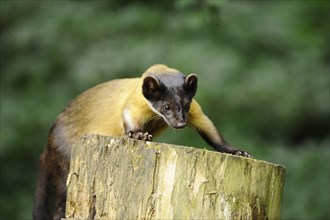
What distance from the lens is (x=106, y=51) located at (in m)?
13.4

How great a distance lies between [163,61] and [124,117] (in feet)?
17.6

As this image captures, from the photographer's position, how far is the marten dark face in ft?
23.0

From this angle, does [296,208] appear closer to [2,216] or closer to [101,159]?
[2,216]

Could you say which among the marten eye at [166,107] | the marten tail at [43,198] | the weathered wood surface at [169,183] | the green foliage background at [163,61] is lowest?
the weathered wood surface at [169,183]

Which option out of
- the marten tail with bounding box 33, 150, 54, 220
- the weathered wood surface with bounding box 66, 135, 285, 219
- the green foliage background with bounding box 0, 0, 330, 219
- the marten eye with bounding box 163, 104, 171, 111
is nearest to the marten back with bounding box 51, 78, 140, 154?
the marten tail with bounding box 33, 150, 54, 220

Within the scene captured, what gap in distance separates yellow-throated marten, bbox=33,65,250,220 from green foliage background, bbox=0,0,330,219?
12.5 ft

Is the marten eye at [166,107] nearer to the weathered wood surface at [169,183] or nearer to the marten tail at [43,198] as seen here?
the weathered wood surface at [169,183]

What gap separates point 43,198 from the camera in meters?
8.94

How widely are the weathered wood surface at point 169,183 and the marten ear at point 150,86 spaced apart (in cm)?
113

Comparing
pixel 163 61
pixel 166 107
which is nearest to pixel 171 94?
pixel 166 107

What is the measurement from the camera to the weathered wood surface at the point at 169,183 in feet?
19.0

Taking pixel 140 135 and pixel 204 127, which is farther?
pixel 204 127

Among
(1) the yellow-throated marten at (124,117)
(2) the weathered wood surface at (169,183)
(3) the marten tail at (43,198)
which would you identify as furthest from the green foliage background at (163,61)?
(2) the weathered wood surface at (169,183)

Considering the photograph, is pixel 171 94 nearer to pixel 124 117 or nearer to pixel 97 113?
pixel 124 117
